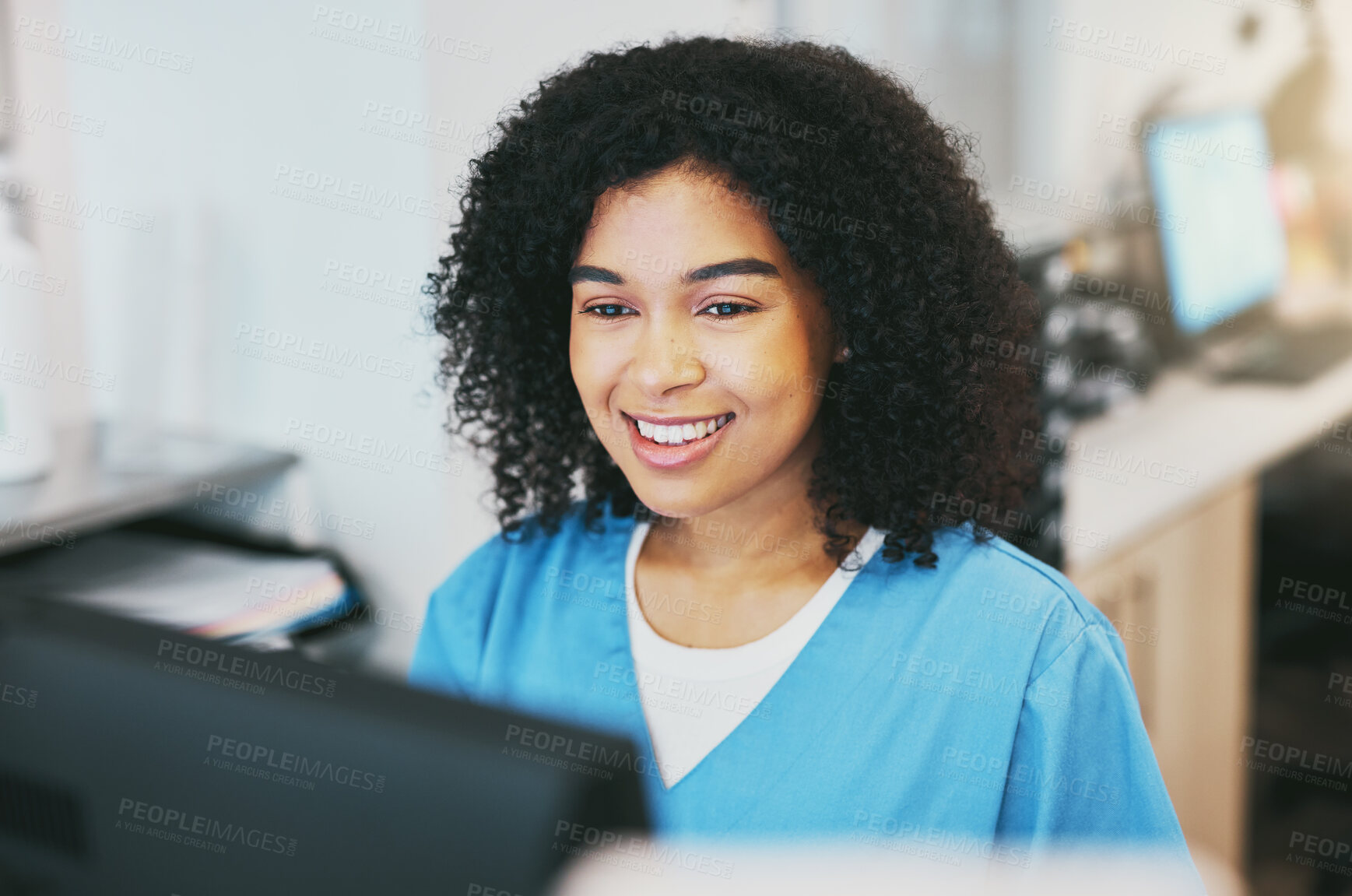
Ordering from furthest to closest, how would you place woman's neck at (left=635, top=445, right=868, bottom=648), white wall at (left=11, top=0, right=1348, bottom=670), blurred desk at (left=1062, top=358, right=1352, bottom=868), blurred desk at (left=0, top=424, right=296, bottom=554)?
blurred desk at (left=1062, top=358, right=1352, bottom=868) → white wall at (left=11, top=0, right=1348, bottom=670) → blurred desk at (left=0, top=424, right=296, bottom=554) → woman's neck at (left=635, top=445, right=868, bottom=648)

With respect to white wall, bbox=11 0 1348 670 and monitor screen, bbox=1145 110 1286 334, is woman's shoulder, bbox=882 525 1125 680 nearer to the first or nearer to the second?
white wall, bbox=11 0 1348 670

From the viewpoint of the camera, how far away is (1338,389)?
2.40 meters

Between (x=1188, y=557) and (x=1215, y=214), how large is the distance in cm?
92

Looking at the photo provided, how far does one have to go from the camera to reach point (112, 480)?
1366 millimetres

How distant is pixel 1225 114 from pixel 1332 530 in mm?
988

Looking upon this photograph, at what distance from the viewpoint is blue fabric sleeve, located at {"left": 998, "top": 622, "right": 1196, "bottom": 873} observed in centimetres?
93

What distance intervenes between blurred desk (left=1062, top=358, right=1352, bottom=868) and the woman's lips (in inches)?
38.9

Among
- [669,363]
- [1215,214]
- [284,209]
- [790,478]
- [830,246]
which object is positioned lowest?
[790,478]

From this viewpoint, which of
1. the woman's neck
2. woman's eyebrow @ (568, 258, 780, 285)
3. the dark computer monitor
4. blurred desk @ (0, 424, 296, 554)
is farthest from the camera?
blurred desk @ (0, 424, 296, 554)

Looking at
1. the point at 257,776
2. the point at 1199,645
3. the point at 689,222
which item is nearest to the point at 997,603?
the point at 689,222

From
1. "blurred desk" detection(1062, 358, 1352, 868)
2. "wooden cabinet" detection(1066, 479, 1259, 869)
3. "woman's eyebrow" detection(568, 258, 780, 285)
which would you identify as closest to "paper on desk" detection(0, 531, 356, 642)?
"woman's eyebrow" detection(568, 258, 780, 285)

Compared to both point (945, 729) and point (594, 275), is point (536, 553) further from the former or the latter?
point (945, 729)

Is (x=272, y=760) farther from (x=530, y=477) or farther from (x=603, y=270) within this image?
(x=530, y=477)

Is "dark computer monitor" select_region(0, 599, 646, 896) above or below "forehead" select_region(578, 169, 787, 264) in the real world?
below
